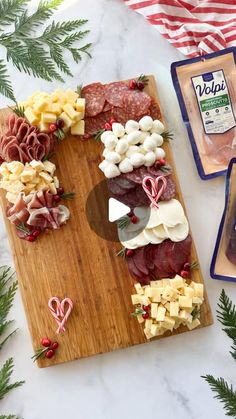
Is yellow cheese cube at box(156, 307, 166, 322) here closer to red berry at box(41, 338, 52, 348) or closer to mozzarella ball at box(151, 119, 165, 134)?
red berry at box(41, 338, 52, 348)

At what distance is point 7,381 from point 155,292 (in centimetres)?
60

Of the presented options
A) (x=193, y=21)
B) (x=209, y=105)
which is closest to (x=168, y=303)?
(x=209, y=105)

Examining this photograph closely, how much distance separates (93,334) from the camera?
2.08m

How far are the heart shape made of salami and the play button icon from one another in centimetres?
31

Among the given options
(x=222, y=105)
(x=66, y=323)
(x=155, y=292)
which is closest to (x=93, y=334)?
(x=66, y=323)

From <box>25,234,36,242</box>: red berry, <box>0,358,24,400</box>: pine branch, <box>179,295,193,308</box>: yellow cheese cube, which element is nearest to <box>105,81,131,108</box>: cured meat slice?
<box>25,234,36,242</box>: red berry

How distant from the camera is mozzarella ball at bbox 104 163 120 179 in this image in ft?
6.58

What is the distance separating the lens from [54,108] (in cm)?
202

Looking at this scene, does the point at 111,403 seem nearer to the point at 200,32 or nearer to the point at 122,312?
the point at 122,312

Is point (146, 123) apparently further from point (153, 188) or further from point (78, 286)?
point (78, 286)

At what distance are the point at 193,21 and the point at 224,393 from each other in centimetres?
125

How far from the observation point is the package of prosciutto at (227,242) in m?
2.10

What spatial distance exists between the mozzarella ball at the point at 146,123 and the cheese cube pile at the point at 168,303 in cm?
49

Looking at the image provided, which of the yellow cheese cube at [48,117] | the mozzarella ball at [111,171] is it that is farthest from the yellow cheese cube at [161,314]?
the yellow cheese cube at [48,117]
